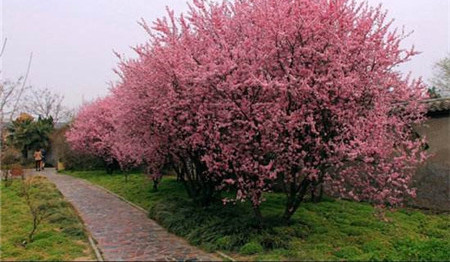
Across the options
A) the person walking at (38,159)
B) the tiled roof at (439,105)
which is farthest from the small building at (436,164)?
the person walking at (38,159)

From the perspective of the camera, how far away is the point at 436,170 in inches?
439

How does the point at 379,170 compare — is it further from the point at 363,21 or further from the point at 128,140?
the point at 128,140

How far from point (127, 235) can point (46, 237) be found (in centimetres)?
174

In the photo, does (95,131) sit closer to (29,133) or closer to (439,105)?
(29,133)

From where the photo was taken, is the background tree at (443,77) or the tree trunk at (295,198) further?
the background tree at (443,77)

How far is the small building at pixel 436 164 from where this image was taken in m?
10.9

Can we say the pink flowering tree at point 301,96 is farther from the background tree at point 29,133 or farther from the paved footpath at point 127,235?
the background tree at point 29,133

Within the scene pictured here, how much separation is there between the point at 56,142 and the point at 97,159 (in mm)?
6341

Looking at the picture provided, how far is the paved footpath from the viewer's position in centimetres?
766

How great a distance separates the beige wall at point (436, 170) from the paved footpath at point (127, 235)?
274 inches

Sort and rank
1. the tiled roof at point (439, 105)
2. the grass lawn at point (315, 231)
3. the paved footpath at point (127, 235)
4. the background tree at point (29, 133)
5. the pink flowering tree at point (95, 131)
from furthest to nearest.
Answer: the background tree at point (29, 133), the pink flowering tree at point (95, 131), the tiled roof at point (439, 105), the paved footpath at point (127, 235), the grass lawn at point (315, 231)

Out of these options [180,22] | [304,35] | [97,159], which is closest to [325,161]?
[304,35]

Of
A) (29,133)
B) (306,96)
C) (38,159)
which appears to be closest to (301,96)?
(306,96)

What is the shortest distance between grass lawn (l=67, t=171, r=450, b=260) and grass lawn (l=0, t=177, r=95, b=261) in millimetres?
2217
